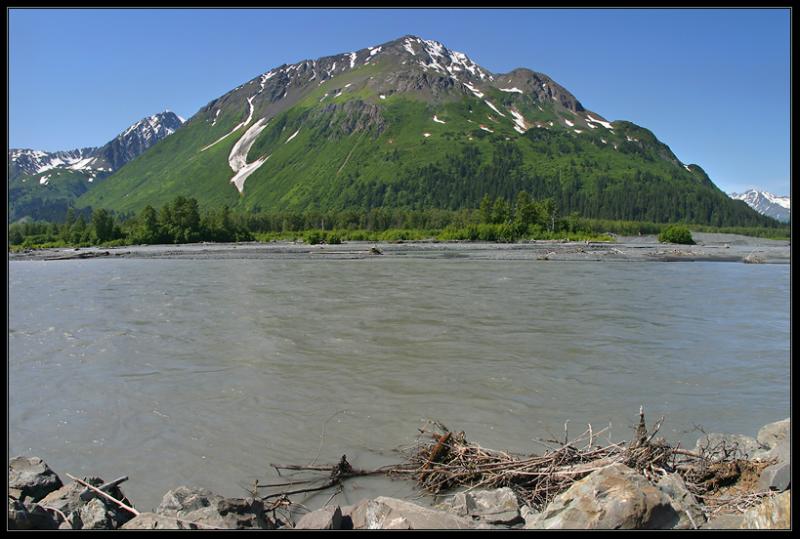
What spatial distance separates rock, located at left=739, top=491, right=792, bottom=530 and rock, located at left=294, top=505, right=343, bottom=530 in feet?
14.0

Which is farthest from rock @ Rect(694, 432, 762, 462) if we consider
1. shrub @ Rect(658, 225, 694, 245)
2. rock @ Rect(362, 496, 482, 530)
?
shrub @ Rect(658, 225, 694, 245)

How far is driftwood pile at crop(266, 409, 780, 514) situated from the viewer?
273 inches

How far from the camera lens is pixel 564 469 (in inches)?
281

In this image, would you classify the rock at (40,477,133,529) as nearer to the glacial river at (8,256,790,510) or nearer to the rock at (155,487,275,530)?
the rock at (155,487,275,530)

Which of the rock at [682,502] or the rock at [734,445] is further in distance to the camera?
the rock at [734,445]

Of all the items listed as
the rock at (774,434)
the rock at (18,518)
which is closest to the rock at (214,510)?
the rock at (18,518)

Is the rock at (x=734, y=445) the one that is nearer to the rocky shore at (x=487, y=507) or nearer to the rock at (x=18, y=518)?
the rocky shore at (x=487, y=507)

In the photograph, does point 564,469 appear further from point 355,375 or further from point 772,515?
point 355,375

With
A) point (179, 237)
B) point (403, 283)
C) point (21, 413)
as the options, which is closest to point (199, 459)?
point (21, 413)

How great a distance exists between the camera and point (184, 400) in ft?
40.5

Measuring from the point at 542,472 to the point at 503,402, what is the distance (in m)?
5.07

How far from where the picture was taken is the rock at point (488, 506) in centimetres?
636

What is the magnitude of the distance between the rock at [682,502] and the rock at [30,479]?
26.0 ft

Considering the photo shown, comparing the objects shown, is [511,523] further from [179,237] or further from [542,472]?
[179,237]
